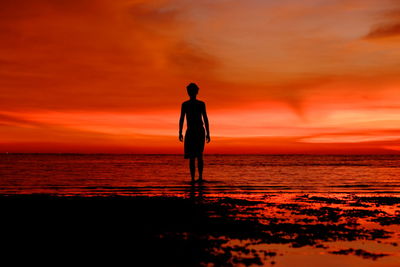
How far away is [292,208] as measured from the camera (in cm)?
1006

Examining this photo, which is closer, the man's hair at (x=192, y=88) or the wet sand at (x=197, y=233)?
the wet sand at (x=197, y=233)

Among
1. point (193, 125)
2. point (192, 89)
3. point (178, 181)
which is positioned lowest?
point (178, 181)

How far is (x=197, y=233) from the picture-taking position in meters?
6.63

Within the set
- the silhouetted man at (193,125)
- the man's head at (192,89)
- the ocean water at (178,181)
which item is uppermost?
the man's head at (192,89)

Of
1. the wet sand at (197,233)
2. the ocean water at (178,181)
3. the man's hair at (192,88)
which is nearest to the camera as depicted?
the wet sand at (197,233)

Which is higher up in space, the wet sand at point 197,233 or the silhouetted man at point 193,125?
the silhouetted man at point 193,125

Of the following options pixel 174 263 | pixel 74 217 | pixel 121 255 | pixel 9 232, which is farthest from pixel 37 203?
pixel 174 263

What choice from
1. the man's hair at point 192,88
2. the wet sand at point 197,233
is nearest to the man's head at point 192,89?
the man's hair at point 192,88

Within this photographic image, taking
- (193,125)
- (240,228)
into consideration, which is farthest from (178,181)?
(240,228)

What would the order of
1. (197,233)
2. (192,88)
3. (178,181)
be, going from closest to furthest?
1. (197,233)
2. (192,88)
3. (178,181)

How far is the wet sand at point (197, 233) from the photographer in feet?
17.0

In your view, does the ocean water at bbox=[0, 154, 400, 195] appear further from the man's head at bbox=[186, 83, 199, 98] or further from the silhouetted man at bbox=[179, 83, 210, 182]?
the man's head at bbox=[186, 83, 199, 98]

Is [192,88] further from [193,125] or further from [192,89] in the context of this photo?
[193,125]

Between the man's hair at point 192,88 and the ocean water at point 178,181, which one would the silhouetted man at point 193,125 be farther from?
the ocean water at point 178,181
